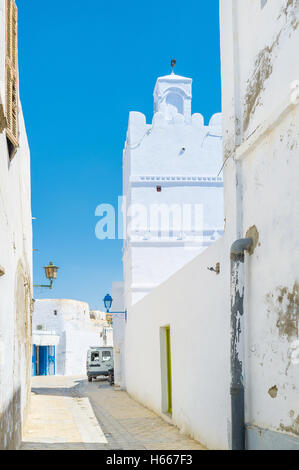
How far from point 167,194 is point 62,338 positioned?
1917 cm

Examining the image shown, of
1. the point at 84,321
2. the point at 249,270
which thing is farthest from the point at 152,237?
the point at 84,321

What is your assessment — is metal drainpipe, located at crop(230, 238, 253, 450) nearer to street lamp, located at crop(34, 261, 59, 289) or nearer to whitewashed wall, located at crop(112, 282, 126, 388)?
street lamp, located at crop(34, 261, 59, 289)

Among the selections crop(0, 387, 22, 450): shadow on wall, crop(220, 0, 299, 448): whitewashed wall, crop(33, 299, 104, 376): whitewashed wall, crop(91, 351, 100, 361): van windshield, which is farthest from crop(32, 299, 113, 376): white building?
crop(220, 0, 299, 448): whitewashed wall

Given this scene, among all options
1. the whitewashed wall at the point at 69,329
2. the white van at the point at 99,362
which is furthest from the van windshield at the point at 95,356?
the whitewashed wall at the point at 69,329

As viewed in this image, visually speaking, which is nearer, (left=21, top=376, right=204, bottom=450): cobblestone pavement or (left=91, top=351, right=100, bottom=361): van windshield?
(left=21, top=376, right=204, bottom=450): cobblestone pavement

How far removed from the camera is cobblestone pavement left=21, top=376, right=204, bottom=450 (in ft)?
28.9

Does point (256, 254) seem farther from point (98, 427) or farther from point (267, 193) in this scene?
point (98, 427)

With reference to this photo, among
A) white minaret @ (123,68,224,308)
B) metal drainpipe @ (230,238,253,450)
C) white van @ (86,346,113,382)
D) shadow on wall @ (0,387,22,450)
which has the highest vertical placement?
white minaret @ (123,68,224,308)

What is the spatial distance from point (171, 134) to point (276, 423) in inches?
565

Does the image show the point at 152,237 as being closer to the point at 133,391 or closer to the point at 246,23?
the point at 133,391

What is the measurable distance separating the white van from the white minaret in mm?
6738

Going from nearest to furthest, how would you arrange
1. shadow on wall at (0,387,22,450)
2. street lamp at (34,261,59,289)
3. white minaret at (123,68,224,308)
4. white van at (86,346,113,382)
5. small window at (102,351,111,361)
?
shadow on wall at (0,387,22,450) → street lamp at (34,261,59,289) → white minaret at (123,68,224,308) → white van at (86,346,113,382) → small window at (102,351,111,361)

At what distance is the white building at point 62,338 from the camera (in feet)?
109
